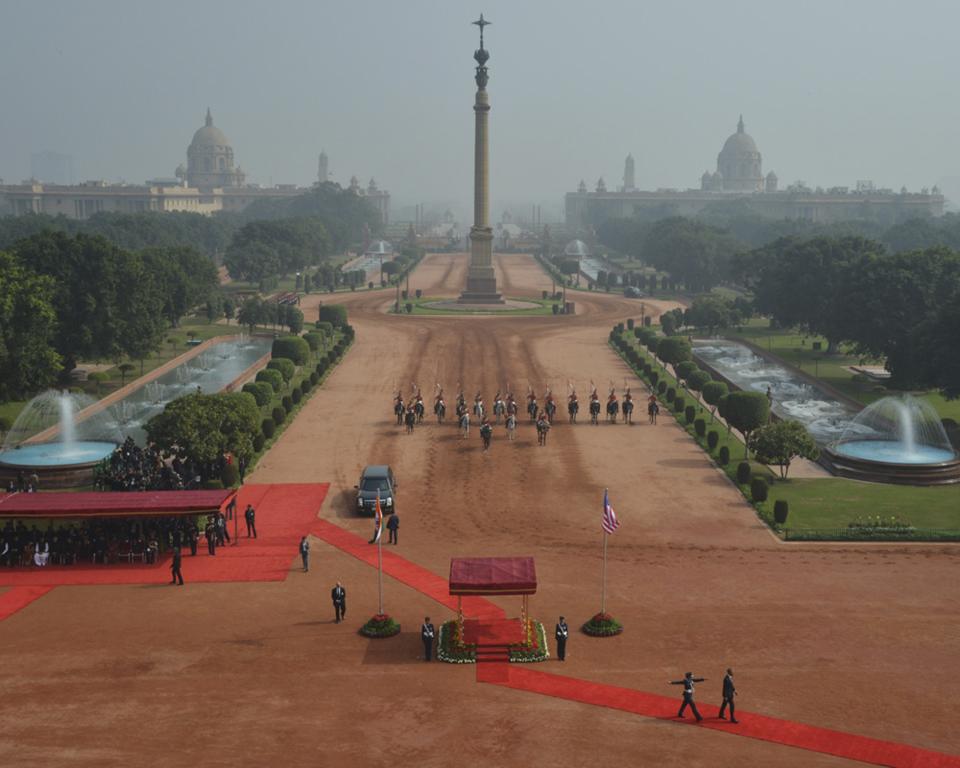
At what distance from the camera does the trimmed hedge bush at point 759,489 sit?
4206 centimetres

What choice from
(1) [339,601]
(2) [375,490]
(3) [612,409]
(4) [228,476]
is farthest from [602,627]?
(3) [612,409]

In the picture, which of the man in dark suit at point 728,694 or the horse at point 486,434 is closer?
the man in dark suit at point 728,694

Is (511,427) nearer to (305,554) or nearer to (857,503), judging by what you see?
(857,503)

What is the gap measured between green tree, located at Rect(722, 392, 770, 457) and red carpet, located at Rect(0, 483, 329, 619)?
20.8 metres

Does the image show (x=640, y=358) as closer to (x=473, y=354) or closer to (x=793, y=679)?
(x=473, y=354)

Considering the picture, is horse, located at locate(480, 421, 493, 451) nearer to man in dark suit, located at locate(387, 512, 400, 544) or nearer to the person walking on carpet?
man in dark suit, located at locate(387, 512, 400, 544)

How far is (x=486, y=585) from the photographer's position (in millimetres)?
28688

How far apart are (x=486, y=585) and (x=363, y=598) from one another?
5136 mm

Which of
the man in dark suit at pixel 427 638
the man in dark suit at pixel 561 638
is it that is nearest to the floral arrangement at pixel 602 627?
the man in dark suit at pixel 561 638

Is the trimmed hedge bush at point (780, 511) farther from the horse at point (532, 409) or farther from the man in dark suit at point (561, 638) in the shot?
the horse at point (532, 409)

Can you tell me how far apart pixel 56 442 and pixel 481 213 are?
78088 millimetres

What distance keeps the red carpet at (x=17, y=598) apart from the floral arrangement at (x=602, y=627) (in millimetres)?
15405

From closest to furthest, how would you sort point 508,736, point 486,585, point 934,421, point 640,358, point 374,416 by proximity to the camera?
point 508,736 < point 486,585 < point 934,421 < point 374,416 < point 640,358

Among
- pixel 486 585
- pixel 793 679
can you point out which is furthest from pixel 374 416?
pixel 793 679
